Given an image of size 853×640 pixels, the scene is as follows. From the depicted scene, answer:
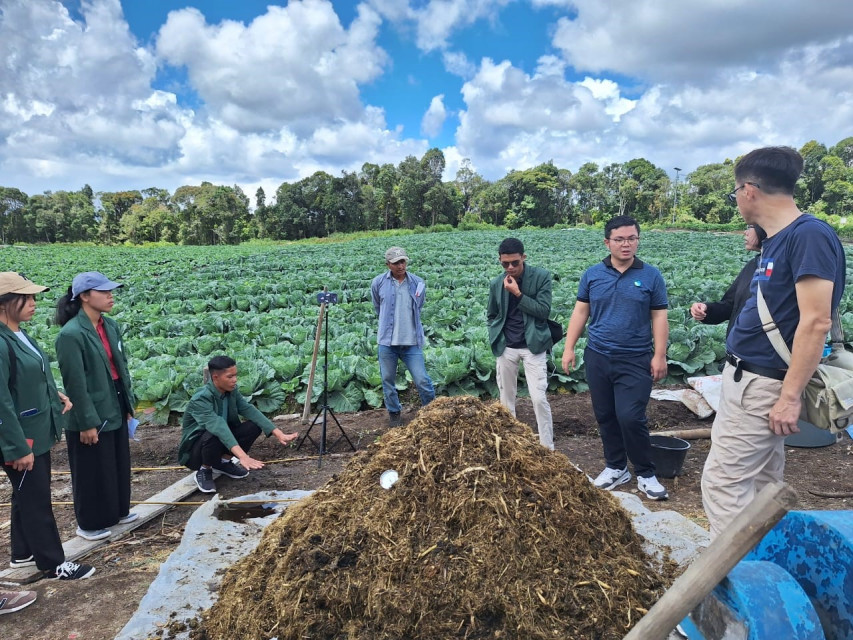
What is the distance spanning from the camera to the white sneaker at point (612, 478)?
4.11m

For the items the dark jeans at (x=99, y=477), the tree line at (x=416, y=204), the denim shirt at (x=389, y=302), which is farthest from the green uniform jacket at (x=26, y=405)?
the tree line at (x=416, y=204)

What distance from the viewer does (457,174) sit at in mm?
65375

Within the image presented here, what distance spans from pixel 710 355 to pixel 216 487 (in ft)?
20.7

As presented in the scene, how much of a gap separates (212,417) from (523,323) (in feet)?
8.80

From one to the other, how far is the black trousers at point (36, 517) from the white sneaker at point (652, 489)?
12.9 feet

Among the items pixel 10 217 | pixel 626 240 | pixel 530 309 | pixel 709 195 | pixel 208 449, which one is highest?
pixel 10 217

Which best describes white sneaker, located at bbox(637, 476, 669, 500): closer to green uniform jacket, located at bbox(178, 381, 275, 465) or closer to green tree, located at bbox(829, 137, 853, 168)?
green uniform jacket, located at bbox(178, 381, 275, 465)

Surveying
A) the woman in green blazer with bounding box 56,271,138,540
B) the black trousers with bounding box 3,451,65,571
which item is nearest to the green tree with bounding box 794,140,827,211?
the woman in green blazer with bounding box 56,271,138,540

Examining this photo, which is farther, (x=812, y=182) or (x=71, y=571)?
(x=812, y=182)

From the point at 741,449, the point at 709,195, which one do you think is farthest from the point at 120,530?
the point at 709,195

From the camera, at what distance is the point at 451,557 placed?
212 cm

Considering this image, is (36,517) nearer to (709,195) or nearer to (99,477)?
(99,477)

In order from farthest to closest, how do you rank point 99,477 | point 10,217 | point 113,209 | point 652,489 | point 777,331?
point 113,209 < point 10,217 < point 652,489 < point 99,477 < point 777,331

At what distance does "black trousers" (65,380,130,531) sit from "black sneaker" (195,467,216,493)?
60 cm
